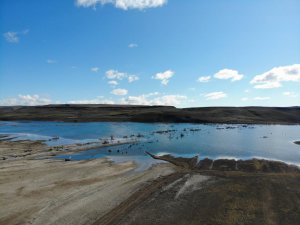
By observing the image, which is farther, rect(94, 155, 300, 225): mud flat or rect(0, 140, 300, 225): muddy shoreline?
rect(0, 140, 300, 225): muddy shoreline

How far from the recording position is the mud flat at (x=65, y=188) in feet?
64.0

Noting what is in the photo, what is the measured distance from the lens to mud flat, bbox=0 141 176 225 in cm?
1952

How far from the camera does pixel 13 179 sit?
2755 cm

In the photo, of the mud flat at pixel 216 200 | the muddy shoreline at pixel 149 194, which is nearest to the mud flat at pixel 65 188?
the muddy shoreline at pixel 149 194

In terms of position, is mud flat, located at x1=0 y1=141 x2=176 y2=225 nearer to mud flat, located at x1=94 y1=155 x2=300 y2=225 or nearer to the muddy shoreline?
the muddy shoreline

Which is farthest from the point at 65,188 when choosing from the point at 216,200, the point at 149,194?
the point at 216,200

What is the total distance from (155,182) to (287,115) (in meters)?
134

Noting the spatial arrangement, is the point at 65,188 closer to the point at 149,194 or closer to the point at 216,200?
the point at 149,194

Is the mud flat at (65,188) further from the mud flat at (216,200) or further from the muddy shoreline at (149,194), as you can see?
the mud flat at (216,200)

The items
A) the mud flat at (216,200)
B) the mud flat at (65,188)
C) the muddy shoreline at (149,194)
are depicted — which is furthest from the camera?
the mud flat at (65,188)

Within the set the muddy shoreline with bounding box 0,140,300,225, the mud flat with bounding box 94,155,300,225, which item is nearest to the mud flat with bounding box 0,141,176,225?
the muddy shoreline with bounding box 0,140,300,225

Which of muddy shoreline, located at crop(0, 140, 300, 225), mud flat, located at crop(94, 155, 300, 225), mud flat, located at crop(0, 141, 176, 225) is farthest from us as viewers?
mud flat, located at crop(0, 141, 176, 225)

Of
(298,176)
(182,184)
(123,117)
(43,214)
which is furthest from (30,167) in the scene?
(123,117)

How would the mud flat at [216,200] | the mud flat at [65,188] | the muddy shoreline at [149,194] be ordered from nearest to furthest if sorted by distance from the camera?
the mud flat at [216,200] < the muddy shoreline at [149,194] < the mud flat at [65,188]
